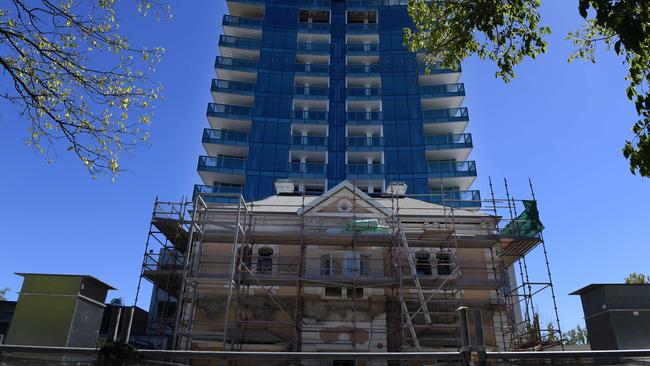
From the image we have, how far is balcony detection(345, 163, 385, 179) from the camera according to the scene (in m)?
48.4

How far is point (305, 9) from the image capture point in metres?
59.6

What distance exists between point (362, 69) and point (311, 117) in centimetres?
895

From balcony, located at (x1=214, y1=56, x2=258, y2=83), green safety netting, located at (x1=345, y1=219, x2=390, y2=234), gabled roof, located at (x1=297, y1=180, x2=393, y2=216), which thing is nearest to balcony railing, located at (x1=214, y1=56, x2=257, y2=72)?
balcony, located at (x1=214, y1=56, x2=258, y2=83)

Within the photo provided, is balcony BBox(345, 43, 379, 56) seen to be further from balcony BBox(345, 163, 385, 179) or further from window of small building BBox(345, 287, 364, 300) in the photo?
window of small building BBox(345, 287, 364, 300)

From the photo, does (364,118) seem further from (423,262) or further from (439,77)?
(423,262)

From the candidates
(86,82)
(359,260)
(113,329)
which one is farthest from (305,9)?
(113,329)

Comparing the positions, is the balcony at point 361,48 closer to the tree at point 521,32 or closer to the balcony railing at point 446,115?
the balcony railing at point 446,115

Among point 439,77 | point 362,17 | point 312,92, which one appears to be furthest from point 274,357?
point 362,17

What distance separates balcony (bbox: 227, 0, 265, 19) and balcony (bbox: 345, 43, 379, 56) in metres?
12.0

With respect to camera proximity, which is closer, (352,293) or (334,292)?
(352,293)

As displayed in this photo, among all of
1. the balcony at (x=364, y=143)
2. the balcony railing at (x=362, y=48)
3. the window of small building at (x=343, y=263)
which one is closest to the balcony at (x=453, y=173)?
the balcony at (x=364, y=143)

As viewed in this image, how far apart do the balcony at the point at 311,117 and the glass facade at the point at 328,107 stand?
0.14 metres

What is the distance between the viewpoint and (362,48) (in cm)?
5706

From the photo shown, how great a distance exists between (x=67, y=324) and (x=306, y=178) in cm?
3070
